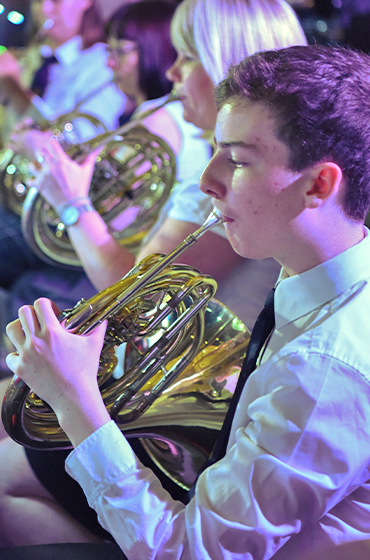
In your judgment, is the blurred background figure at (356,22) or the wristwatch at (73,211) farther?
the blurred background figure at (356,22)

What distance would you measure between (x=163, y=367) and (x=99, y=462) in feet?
0.73

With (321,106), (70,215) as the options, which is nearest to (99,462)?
(321,106)

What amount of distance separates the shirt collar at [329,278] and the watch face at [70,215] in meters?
0.71

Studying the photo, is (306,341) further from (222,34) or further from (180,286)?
(222,34)

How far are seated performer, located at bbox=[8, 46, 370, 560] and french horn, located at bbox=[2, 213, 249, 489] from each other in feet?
0.22

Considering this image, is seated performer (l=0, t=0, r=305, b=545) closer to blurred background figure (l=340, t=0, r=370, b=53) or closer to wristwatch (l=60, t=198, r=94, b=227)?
wristwatch (l=60, t=198, r=94, b=227)

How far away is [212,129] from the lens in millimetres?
1067

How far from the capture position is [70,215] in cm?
117

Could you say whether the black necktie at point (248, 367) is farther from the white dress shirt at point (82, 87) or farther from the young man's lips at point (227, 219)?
the white dress shirt at point (82, 87)

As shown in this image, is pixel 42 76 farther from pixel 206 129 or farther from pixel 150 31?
pixel 206 129

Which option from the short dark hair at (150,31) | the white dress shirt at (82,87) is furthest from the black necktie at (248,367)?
the white dress shirt at (82,87)

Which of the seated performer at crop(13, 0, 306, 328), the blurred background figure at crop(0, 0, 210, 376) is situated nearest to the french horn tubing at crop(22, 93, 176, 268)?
the blurred background figure at crop(0, 0, 210, 376)

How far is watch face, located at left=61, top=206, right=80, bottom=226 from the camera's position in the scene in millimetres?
1162

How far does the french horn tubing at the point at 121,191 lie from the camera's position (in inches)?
54.9
